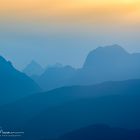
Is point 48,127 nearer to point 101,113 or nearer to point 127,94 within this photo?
point 101,113

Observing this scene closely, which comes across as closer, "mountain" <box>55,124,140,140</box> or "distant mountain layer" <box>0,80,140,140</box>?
"mountain" <box>55,124,140,140</box>

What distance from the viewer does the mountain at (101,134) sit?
12697 cm

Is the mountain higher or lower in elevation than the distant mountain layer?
lower

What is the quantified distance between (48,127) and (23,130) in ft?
38.5

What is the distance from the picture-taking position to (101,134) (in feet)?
424

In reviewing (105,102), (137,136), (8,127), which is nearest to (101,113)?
(105,102)

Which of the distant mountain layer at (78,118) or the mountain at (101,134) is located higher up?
the distant mountain layer at (78,118)

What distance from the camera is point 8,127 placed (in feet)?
601

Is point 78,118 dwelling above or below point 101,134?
above

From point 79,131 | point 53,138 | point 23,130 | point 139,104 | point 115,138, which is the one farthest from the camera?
point 139,104

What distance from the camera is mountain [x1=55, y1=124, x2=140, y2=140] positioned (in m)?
127

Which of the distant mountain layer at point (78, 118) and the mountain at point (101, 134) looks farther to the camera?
the distant mountain layer at point (78, 118)

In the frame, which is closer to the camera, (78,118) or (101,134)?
(101,134)

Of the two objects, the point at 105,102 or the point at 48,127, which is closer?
the point at 48,127
